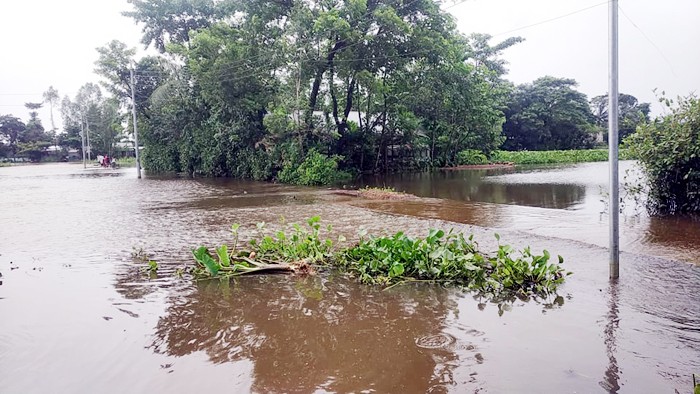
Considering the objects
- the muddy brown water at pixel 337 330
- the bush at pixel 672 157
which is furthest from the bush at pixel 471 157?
the muddy brown water at pixel 337 330

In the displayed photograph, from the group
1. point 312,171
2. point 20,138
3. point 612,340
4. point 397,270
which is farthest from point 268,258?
point 20,138

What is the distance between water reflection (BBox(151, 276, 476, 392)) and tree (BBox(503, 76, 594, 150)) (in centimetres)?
4874

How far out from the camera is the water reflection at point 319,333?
13.1 feet

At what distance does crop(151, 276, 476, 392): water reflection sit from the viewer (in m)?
3.98

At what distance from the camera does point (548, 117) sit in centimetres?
5172

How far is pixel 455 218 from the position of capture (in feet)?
40.5

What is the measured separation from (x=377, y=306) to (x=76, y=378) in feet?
10.2

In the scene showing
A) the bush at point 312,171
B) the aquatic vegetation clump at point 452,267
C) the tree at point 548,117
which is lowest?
the aquatic vegetation clump at point 452,267

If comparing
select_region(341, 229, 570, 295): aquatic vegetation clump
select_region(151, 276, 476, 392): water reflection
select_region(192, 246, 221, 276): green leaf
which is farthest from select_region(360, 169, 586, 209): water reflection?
select_region(192, 246, 221, 276): green leaf

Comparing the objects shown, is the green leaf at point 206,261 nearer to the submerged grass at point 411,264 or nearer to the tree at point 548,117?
the submerged grass at point 411,264

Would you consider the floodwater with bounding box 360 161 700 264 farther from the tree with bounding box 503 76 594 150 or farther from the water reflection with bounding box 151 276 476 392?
the tree with bounding box 503 76 594 150

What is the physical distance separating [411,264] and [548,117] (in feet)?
165

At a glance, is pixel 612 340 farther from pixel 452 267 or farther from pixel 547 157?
pixel 547 157

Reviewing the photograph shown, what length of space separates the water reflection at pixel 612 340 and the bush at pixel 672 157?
19.8 ft
